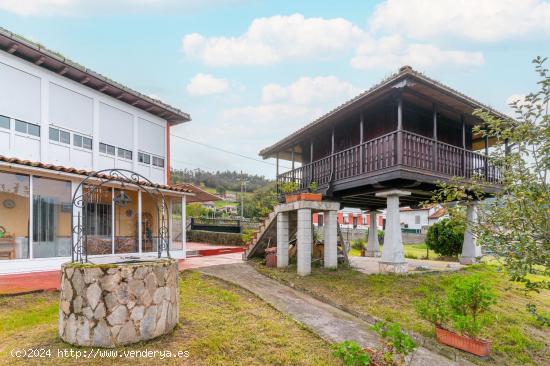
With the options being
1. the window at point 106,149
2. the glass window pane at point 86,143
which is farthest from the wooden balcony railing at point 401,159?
the glass window pane at point 86,143

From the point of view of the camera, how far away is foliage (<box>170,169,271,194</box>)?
206 ft

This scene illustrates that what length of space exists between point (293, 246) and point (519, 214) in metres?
8.63

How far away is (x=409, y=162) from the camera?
8.59 metres

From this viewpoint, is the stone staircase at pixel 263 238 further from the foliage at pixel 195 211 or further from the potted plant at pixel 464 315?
the foliage at pixel 195 211

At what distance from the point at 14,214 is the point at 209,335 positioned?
7765 millimetres

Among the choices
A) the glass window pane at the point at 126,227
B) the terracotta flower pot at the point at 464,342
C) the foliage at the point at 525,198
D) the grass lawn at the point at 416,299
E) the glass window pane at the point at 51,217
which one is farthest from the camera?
the glass window pane at the point at 126,227

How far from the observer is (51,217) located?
956 cm

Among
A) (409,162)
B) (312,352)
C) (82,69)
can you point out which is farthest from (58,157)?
(409,162)

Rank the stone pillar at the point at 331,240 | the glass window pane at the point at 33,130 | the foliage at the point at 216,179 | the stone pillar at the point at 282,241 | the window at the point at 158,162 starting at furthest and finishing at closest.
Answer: the foliage at the point at 216,179 → the window at the point at 158,162 → the stone pillar at the point at 282,241 → the stone pillar at the point at 331,240 → the glass window pane at the point at 33,130

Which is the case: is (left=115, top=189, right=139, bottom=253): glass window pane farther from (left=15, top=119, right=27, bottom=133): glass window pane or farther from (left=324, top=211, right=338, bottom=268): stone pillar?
(left=324, top=211, right=338, bottom=268): stone pillar

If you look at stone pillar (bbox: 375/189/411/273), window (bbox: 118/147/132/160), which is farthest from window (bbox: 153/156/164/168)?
stone pillar (bbox: 375/189/411/273)

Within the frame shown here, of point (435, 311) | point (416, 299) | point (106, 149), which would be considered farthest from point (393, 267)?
point (106, 149)

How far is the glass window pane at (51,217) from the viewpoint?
29.8 feet

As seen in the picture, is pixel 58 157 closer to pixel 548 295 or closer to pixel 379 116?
pixel 379 116
